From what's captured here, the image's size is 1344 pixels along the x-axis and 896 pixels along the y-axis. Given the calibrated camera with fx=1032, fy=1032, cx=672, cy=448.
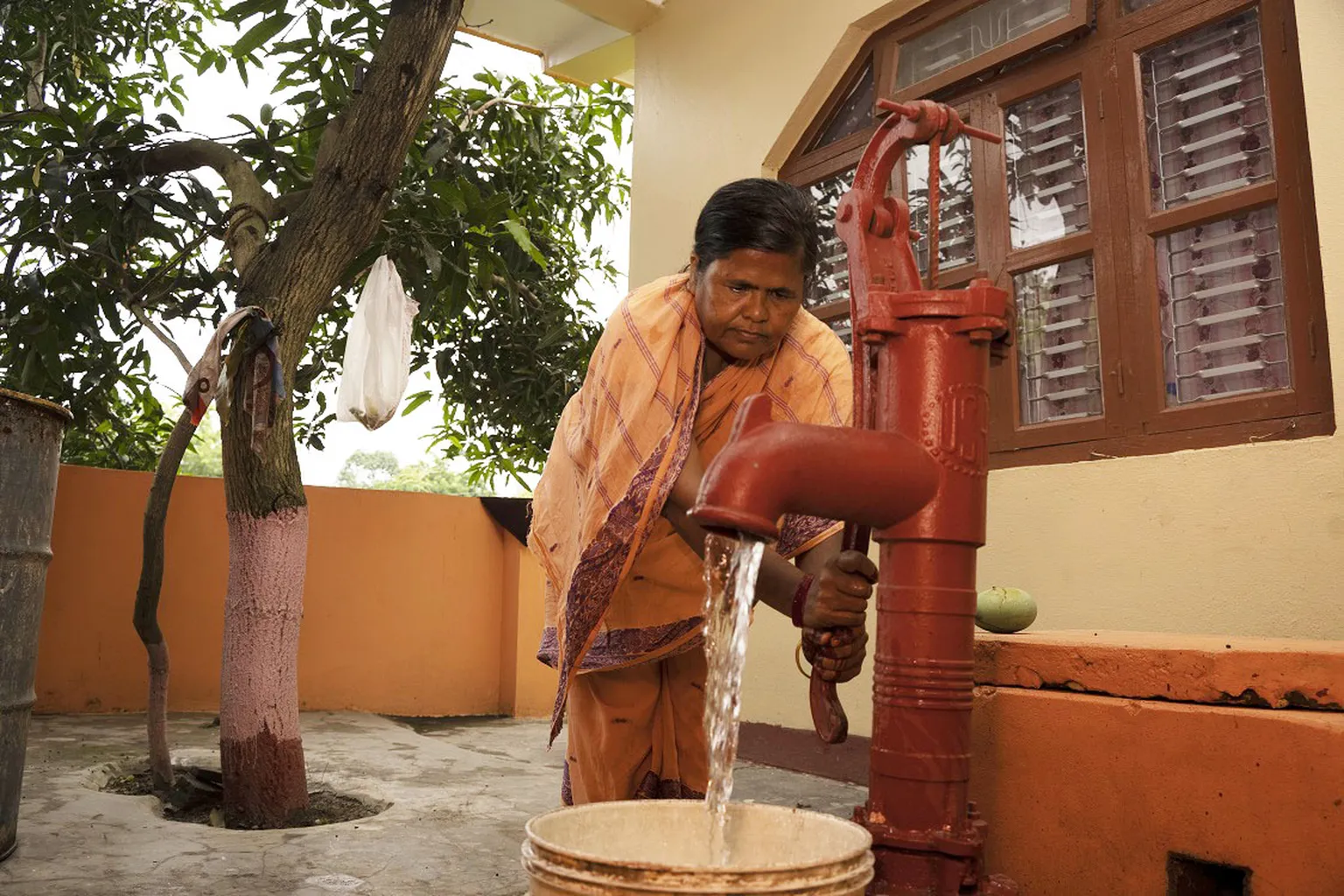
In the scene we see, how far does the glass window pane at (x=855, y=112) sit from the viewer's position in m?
4.14

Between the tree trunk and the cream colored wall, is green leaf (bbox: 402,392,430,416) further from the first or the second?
the cream colored wall

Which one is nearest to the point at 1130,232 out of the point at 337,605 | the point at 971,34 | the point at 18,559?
the point at 971,34

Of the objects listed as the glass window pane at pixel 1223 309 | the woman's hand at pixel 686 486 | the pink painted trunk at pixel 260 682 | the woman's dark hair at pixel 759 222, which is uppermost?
Result: the glass window pane at pixel 1223 309

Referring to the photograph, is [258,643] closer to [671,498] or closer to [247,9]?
[247,9]

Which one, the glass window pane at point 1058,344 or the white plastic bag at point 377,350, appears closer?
the glass window pane at point 1058,344

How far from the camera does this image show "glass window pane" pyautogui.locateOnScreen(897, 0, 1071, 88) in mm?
3443

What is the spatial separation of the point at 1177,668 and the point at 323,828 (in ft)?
8.60

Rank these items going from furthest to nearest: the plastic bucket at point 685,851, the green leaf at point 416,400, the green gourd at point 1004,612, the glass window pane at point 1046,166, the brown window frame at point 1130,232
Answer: the green leaf at point 416,400, the glass window pane at point 1046,166, the brown window frame at point 1130,232, the green gourd at point 1004,612, the plastic bucket at point 685,851

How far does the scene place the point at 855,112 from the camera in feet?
13.8

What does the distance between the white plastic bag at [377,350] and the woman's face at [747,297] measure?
259cm

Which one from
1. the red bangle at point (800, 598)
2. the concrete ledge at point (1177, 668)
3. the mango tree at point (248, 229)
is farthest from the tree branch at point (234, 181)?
the concrete ledge at point (1177, 668)

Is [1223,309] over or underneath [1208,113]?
underneath

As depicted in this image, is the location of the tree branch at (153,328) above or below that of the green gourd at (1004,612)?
above

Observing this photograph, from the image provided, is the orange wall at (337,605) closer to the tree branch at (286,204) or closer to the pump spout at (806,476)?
the tree branch at (286,204)
